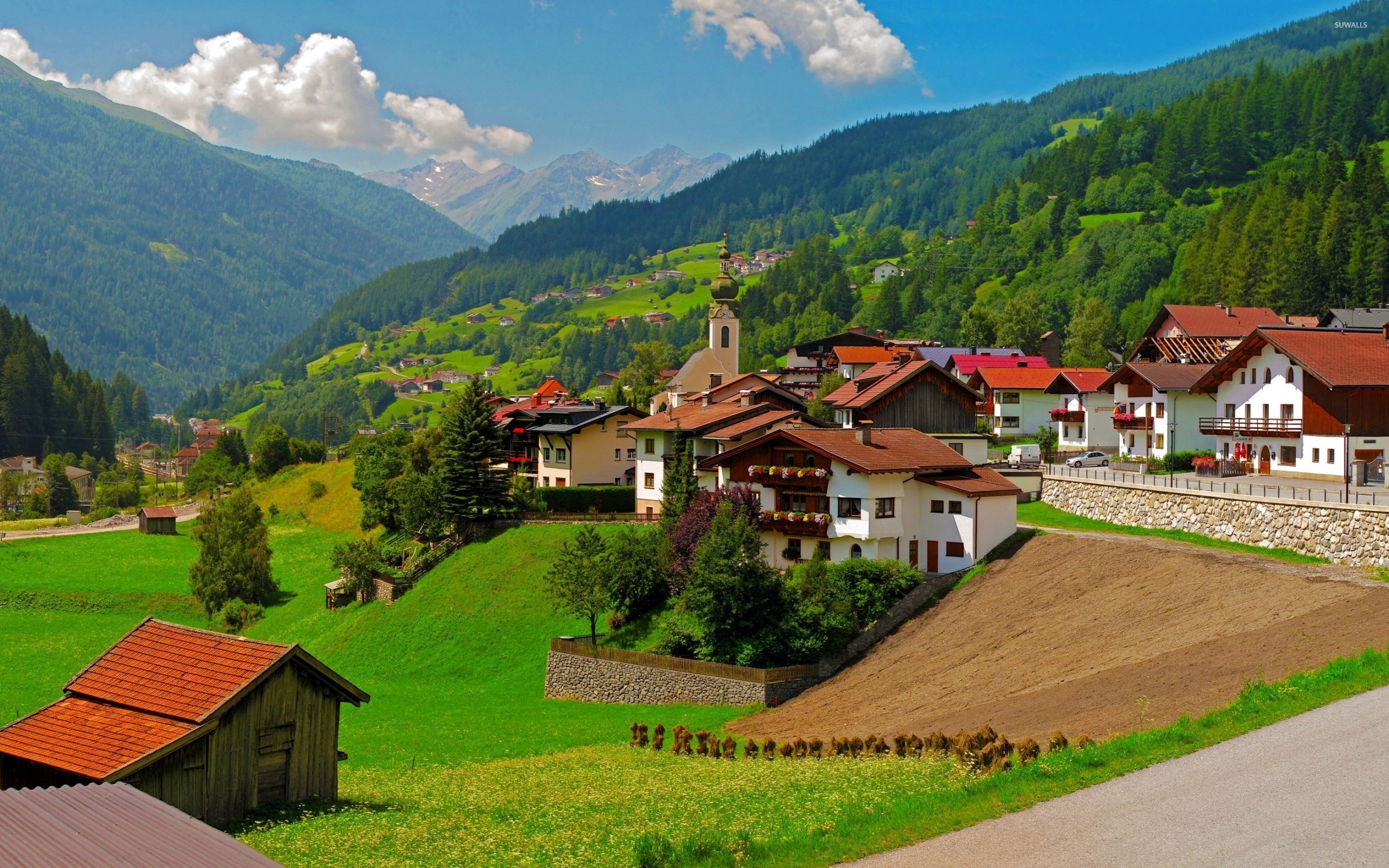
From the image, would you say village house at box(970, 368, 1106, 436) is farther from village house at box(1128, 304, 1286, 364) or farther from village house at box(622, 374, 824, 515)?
village house at box(622, 374, 824, 515)

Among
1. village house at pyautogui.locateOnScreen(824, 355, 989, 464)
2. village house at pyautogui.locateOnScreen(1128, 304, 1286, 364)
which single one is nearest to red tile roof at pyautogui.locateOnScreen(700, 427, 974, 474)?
village house at pyautogui.locateOnScreen(824, 355, 989, 464)

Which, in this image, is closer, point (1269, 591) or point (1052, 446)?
point (1269, 591)

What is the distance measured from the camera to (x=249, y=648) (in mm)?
24641

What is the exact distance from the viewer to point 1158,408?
66875 millimetres

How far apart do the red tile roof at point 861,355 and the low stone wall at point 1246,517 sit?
69.0 meters

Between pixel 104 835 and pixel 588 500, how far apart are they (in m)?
53.4

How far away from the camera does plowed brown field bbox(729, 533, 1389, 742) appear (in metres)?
28.7

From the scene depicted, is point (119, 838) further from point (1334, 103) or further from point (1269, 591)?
point (1334, 103)

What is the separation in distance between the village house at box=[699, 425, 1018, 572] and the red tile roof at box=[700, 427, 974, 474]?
0.22ft

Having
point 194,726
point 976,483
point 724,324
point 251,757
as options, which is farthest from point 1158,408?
point 194,726

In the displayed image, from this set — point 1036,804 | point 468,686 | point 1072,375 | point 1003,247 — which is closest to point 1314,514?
point 1036,804

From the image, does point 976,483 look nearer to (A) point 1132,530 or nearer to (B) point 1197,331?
(A) point 1132,530

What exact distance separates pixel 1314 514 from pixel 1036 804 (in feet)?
89.2

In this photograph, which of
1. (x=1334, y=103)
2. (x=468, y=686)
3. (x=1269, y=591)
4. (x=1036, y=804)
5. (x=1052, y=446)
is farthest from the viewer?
(x=1334, y=103)
